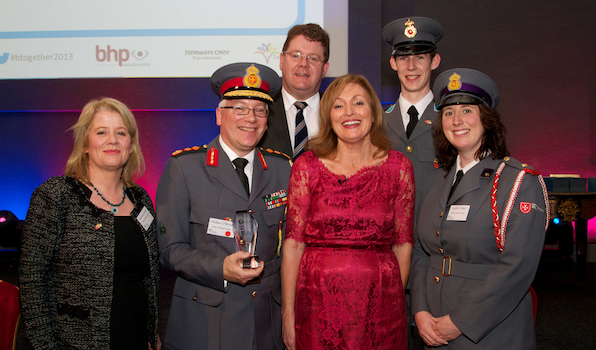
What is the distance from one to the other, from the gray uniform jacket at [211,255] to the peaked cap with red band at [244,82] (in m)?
0.29

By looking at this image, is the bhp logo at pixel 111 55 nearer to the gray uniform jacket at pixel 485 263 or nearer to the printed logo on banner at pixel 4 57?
the printed logo on banner at pixel 4 57

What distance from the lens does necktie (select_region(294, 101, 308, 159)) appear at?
8.43ft

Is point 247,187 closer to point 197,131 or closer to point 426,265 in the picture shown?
point 426,265

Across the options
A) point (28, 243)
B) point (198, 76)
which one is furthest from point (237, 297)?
point (198, 76)

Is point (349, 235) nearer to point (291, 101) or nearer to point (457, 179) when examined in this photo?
point (457, 179)

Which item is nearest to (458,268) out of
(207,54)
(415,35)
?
(415,35)

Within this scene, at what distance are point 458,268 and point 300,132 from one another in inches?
50.9

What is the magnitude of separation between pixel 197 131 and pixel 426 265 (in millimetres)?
4057

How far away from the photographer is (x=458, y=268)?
171cm

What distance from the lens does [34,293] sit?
65.2 inches

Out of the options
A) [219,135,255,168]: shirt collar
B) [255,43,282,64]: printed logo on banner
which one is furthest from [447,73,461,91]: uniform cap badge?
[255,43,282,64]: printed logo on banner

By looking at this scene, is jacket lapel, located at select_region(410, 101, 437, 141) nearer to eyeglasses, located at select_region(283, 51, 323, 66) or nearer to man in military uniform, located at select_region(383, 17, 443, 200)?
man in military uniform, located at select_region(383, 17, 443, 200)

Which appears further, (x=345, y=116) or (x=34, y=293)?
(x=345, y=116)

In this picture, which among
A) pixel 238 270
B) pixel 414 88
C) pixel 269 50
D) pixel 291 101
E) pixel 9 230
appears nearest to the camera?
pixel 238 270
